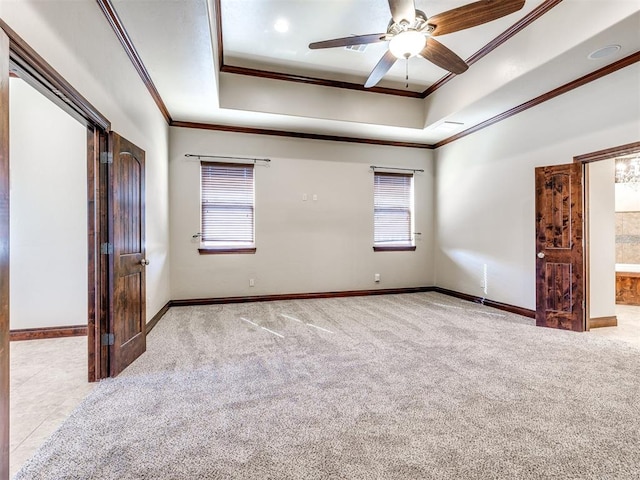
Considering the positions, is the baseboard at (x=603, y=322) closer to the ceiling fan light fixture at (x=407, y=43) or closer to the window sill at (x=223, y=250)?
the ceiling fan light fixture at (x=407, y=43)

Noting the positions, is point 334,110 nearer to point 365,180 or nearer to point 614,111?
point 365,180

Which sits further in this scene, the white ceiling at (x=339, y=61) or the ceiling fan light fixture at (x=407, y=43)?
the white ceiling at (x=339, y=61)

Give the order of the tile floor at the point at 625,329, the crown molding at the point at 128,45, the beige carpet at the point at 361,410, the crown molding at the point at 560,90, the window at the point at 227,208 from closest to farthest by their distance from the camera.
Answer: the beige carpet at the point at 361,410 < the crown molding at the point at 128,45 < the crown molding at the point at 560,90 < the tile floor at the point at 625,329 < the window at the point at 227,208

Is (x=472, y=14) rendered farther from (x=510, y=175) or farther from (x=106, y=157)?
(x=106, y=157)

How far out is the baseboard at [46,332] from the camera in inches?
141

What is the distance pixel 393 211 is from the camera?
20.6 feet

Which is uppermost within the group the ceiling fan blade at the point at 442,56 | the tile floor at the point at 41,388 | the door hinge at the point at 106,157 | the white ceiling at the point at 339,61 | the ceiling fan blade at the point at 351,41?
the white ceiling at the point at 339,61

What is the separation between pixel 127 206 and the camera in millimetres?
2898

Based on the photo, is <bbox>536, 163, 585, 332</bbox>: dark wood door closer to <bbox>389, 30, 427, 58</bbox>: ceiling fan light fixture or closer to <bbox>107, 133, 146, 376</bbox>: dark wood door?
<bbox>389, 30, 427, 58</bbox>: ceiling fan light fixture

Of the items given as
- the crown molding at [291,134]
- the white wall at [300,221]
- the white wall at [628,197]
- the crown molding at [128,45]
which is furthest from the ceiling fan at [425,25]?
the white wall at [628,197]

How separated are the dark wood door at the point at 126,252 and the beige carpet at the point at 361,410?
0.21 meters

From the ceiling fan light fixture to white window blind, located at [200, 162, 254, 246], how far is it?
127 inches

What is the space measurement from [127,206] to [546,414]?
3.57 metres

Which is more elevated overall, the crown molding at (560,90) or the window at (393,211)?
the crown molding at (560,90)
